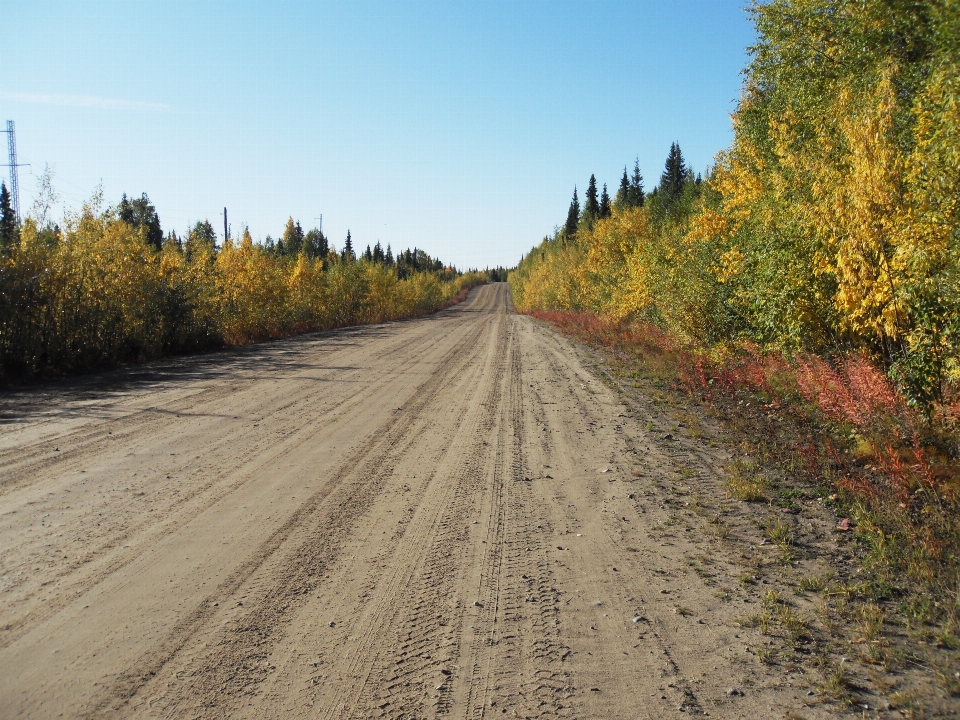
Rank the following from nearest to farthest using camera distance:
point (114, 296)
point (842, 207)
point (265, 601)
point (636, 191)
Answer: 1. point (265, 601)
2. point (842, 207)
3. point (114, 296)
4. point (636, 191)

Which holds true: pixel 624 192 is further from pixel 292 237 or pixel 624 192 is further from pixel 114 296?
pixel 114 296

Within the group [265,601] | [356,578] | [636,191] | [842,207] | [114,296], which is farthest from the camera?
[636,191]

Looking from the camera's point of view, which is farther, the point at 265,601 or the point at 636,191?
the point at 636,191

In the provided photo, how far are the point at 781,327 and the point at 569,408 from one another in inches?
143

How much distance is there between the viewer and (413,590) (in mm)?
4266

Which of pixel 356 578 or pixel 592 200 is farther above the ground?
pixel 592 200

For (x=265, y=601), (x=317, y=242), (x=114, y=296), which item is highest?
(x=317, y=242)

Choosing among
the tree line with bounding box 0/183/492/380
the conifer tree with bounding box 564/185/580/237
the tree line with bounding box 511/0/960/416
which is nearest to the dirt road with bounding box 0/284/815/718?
the tree line with bounding box 511/0/960/416

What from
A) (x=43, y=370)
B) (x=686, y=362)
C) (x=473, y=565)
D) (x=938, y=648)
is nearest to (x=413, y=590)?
(x=473, y=565)

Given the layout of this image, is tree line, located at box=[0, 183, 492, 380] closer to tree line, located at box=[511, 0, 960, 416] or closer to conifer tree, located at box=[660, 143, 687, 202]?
tree line, located at box=[511, 0, 960, 416]

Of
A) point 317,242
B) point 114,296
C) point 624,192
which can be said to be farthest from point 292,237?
point 114,296

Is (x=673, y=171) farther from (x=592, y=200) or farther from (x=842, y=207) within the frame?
(x=842, y=207)

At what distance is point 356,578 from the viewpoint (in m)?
4.43

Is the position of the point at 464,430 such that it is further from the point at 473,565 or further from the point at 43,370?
the point at 43,370
